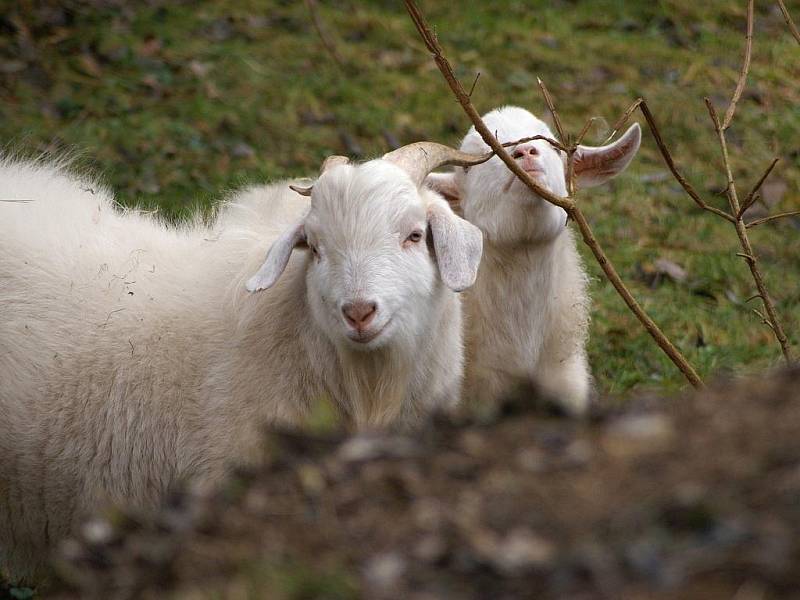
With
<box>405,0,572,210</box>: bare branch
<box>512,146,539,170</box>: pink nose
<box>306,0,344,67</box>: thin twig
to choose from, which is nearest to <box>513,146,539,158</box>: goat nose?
<box>512,146,539,170</box>: pink nose

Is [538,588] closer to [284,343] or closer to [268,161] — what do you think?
[284,343]

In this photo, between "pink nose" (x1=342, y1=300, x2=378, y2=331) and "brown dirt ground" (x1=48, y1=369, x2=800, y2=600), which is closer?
"brown dirt ground" (x1=48, y1=369, x2=800, y2=600)

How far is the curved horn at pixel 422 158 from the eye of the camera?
15.5 ft

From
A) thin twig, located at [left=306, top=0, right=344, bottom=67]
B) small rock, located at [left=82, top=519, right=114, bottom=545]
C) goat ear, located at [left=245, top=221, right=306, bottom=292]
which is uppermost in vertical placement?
thin twig, located at [left=306, top=0, right=344, bottom=67]

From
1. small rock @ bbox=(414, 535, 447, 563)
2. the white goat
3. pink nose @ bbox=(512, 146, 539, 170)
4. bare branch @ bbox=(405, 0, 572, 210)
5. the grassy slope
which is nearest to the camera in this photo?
small rock @ bbox=(414, 535, 447, 563)

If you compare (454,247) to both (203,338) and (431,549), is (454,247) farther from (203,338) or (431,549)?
(431,549)

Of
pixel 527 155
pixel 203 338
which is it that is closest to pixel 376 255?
pixel 203 338

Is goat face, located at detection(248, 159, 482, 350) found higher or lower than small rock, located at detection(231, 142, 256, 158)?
lower

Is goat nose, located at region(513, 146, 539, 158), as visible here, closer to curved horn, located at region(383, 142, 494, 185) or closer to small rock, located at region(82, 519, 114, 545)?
curved horn, located at region(383, 142, 494, 185)

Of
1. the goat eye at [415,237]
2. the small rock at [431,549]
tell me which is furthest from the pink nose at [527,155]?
the small rock at [431,549]

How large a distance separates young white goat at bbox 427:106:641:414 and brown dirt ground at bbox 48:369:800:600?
2.50m

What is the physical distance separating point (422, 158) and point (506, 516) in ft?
8.73

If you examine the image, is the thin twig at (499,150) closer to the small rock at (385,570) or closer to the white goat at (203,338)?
the white goat at (203,338)

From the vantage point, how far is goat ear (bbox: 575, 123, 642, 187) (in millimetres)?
5525
